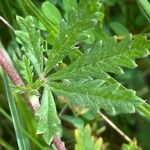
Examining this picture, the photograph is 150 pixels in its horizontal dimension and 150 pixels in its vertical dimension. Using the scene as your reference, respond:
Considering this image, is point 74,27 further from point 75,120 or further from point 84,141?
point 75,120

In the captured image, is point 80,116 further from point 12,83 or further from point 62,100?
point 12,83

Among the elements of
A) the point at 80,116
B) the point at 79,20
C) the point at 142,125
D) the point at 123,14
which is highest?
the point at 79,20

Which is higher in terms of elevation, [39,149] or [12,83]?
[12,83]

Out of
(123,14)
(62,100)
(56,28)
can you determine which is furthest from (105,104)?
(123,14)

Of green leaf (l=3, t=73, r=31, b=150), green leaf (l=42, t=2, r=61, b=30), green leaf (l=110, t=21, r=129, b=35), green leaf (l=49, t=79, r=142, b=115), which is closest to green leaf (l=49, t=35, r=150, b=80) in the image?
green leaf (l=49, t=79, r=142, b=115)

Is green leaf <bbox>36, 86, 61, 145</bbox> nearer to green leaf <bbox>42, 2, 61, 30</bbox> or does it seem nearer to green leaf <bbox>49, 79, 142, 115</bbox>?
green leaf <bbox>49, 79, 142, 115</bbox>

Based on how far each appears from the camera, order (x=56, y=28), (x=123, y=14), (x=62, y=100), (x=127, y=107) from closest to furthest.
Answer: (x=127, y=107) → (x=56, y=28) → (x=62, y=100) → (x=123, y=14)
